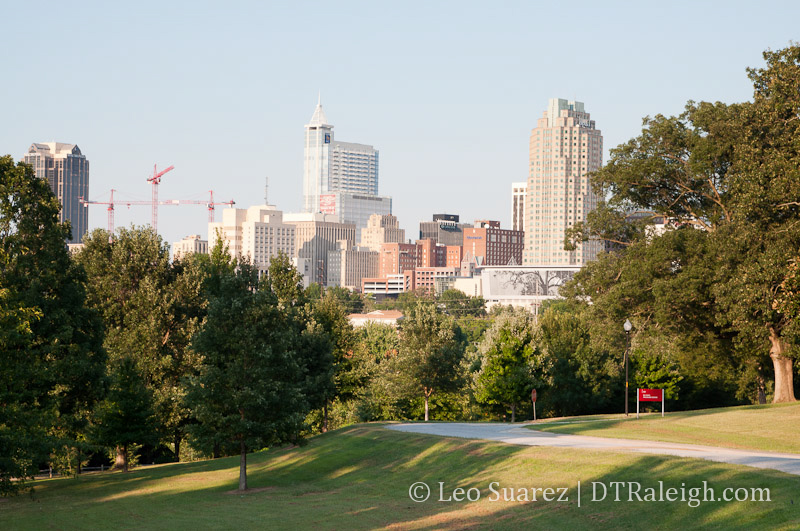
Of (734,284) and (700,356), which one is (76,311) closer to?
(734,284)

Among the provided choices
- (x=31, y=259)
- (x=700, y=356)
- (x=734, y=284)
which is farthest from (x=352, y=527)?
(x=700, y=356)

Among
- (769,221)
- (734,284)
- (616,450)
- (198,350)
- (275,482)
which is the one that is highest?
(769,221)

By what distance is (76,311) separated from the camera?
1603 inches

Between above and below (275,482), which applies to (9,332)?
above

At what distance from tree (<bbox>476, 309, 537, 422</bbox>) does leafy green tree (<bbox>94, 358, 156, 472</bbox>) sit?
24.5 m

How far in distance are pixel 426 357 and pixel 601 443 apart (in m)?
27.3

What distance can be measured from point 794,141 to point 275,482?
29.2m

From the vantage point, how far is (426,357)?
5866 centimetres

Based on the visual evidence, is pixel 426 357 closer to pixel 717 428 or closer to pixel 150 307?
pixel 150 307

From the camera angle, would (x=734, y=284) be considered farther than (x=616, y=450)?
Yes

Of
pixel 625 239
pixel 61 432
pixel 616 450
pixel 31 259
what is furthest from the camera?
pixel 625 239
